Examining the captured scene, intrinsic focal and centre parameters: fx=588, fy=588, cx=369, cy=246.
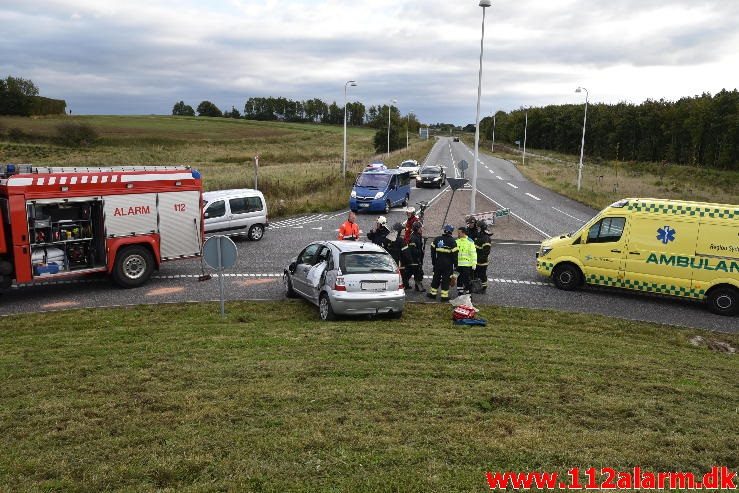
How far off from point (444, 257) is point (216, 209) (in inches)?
415

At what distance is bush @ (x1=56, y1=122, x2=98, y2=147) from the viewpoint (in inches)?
3056

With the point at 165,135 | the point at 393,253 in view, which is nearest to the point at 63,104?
the point at 165,135

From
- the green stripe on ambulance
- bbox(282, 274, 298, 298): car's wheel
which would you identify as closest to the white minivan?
bbox(282, 274, 298, 298): car's wheel

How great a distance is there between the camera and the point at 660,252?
44.2 ft

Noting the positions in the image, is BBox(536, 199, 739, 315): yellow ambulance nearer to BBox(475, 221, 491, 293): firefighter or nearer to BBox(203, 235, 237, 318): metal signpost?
BBox(475, 221, 491, 293): firefighter

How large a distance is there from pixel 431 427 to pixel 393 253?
8331mm

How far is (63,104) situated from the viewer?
11088 cm

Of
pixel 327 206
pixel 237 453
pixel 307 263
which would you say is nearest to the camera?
pixel 237 453

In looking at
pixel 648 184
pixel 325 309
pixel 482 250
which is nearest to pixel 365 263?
pixel 325 309

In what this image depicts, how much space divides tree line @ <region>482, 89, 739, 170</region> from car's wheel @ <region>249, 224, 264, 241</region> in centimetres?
5489

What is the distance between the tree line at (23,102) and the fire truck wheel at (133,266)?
101m

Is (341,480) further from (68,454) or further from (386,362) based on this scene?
(386,362)

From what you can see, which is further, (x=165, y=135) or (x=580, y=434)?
(x=165, y=135)

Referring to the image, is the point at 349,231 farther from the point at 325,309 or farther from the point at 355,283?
the point at 355,283
